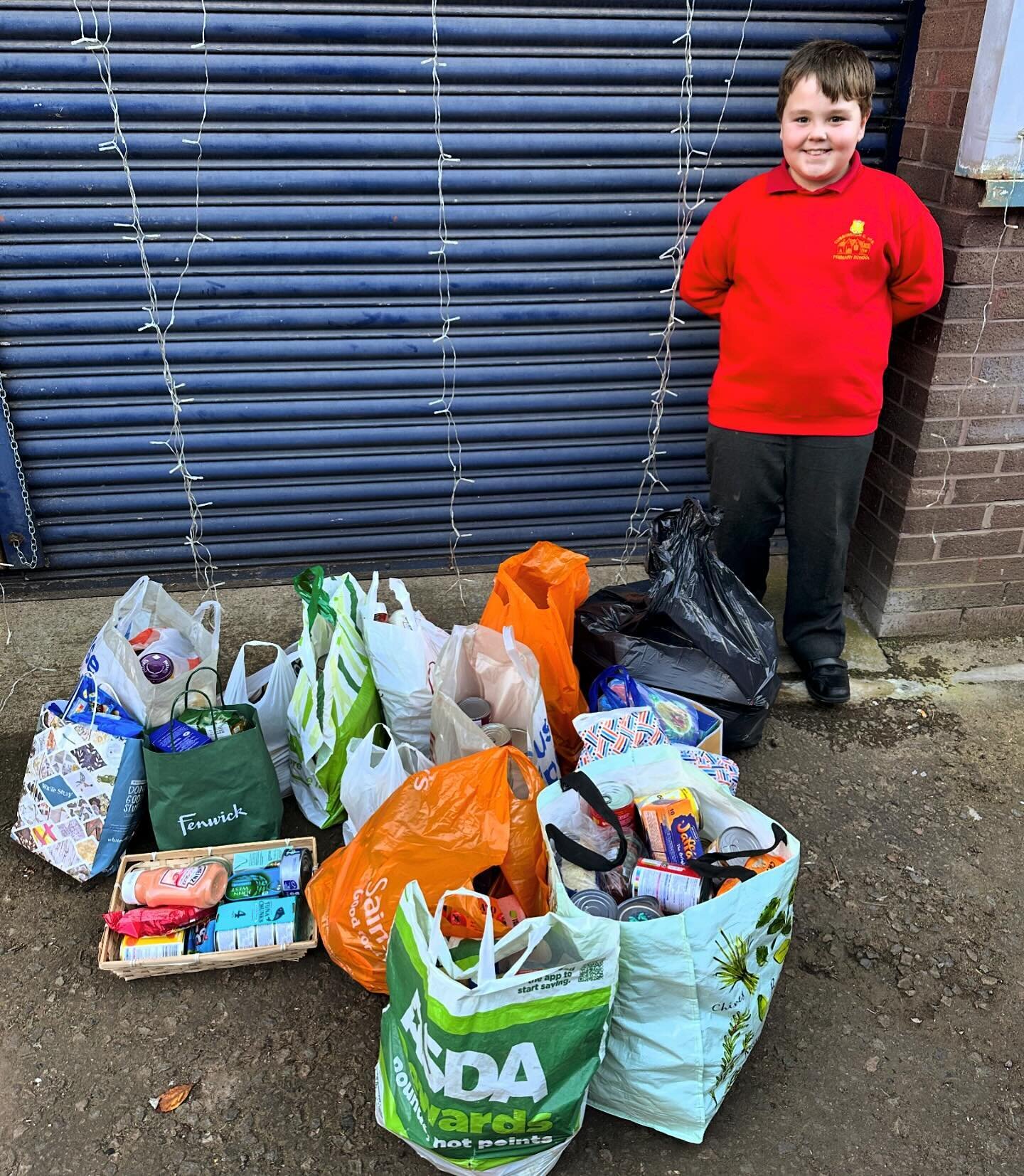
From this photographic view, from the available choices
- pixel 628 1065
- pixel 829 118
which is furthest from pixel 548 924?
pixel 829 118

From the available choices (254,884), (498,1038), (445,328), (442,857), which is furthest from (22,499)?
(498,1038)

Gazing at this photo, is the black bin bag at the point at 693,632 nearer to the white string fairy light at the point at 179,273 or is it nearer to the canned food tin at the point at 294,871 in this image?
the canned food tin at the point at 294,871

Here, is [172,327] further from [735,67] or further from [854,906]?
[854,906]

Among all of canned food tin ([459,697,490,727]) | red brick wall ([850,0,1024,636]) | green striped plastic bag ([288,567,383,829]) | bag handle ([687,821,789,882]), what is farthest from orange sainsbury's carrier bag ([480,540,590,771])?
red brick wall ([850,0,1024,636])

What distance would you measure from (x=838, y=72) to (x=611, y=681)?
1.88m

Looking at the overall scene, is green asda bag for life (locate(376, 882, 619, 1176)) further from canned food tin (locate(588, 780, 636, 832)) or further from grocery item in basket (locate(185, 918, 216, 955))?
grocery item in basket (locate(185, 918, 216, 955))

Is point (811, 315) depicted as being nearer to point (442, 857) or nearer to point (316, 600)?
point (316, 600)

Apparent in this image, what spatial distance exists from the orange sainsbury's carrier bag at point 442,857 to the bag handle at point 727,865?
39cm

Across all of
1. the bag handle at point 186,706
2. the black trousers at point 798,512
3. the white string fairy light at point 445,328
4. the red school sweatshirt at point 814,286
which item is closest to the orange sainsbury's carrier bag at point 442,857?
the bag handle at point 186,706

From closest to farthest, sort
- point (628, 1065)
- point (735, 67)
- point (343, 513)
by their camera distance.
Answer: point (628, 1065) → point (735, 67) → point (343, 513)

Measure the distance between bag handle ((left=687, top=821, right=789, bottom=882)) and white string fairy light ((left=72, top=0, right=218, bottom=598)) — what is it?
253 cm

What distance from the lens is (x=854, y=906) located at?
8.80 feet

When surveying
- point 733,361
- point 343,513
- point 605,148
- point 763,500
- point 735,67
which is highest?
point 735,67

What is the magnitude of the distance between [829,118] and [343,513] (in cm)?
225
